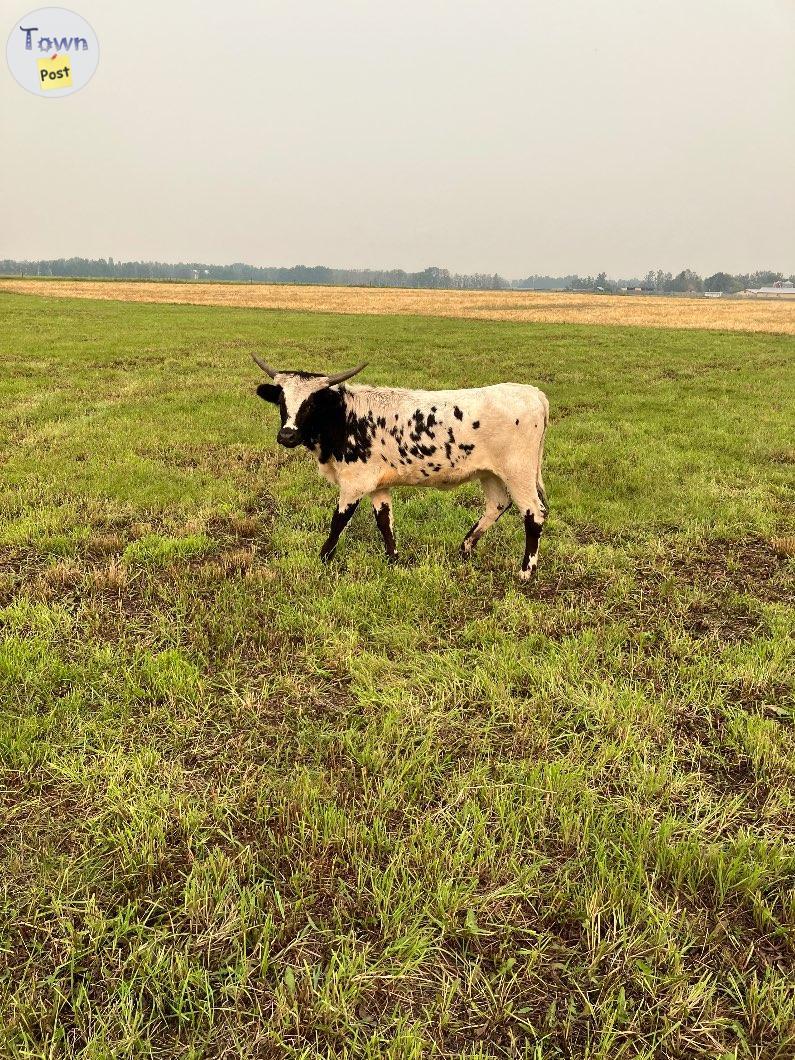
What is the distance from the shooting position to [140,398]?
12.8 meters

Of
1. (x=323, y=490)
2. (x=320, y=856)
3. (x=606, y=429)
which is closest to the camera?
(x=320, y=856)

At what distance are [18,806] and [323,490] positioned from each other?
5.47 m

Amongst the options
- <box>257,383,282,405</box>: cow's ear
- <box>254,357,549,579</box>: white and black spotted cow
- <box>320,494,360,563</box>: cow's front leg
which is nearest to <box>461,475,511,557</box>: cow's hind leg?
<box>254,357,549,579</box>: white and black spotted cow

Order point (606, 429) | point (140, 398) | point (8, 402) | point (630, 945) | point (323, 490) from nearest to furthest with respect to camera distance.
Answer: point (630, 945), point (323, 490), point (606, 429), point (8, 402), point (140, 398)

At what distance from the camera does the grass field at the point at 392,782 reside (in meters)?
1.97

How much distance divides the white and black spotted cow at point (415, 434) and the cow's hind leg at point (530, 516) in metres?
0.01

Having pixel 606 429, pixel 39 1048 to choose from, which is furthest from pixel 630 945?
pixel 606 429

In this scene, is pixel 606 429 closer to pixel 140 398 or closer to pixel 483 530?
pixel 483 530

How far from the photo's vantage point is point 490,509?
586cm

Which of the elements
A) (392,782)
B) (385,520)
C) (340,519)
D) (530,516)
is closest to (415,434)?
(385,520)

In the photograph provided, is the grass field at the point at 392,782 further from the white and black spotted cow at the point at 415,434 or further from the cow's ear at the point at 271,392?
the cow's ear at the point at 271,392

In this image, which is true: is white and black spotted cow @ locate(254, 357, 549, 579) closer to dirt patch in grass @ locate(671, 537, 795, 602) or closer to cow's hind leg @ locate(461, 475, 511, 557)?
cow's hind leg @ locate(461, 475, 511, 557)

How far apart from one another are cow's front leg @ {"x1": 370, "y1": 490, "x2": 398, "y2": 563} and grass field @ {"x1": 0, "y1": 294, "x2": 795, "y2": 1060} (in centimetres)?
19

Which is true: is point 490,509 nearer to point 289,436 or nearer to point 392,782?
point 289,436
